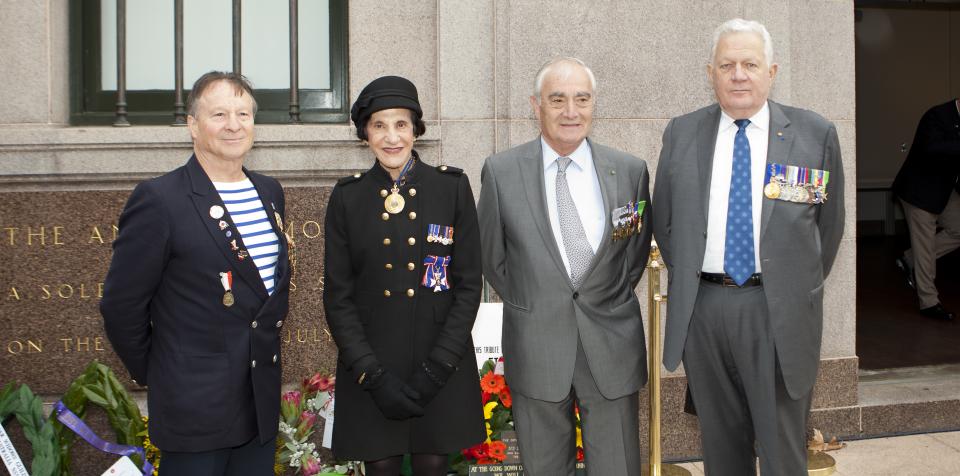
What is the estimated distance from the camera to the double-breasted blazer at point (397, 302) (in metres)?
3.08

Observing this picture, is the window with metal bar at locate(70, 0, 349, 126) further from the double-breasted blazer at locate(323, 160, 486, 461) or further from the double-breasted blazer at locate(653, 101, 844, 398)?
the double-breasted blazer at locate(653, 101, 844, 398)

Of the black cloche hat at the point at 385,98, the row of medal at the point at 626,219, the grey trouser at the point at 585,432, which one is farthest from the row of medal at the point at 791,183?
the black cloche hat at the point at 385,98

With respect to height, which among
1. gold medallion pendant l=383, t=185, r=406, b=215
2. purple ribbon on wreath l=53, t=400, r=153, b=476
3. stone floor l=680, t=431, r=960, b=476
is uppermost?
gold medallion pendant l=383, t=185, r=406, b=215

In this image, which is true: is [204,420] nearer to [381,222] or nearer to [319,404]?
[381,222]

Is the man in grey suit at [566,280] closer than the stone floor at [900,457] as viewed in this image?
Yes

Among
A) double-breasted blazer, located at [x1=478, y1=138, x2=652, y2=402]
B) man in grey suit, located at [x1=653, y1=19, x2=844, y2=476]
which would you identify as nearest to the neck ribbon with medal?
double-breasted blazer, located at [x1=478, y1=138, x2=652, y2=402]

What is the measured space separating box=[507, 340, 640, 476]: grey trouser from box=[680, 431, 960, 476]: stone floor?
1.92 metres

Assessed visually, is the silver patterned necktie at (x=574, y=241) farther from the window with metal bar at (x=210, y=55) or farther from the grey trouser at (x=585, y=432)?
the window with metal bar at (x=210, y=55)

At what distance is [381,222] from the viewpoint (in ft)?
10.2

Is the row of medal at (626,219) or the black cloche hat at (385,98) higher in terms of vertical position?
the black cloche hat at (385,98)

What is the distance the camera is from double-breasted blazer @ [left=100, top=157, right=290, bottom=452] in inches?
105

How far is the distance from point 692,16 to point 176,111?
132 inches

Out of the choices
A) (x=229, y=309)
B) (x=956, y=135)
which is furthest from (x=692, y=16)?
(x=956, y=135)

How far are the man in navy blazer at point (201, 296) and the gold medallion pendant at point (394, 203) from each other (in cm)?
46
